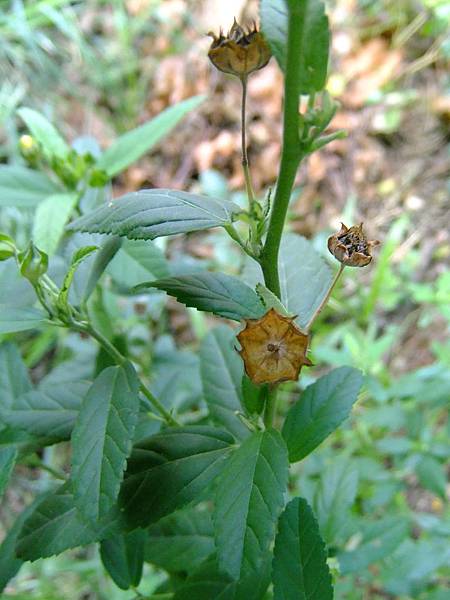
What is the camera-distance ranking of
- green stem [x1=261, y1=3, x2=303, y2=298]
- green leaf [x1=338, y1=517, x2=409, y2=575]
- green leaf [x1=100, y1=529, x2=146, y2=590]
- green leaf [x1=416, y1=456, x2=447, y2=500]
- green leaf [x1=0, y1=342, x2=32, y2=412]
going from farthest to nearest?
green leaf [x1=416, y1=456, x2=447, y2=500]
green leaf [x1=338, y1=517, x2=409, y2=575]
green leaf [x1=0, y1=342, x2=32, y2=412]
green leaf [x1=100, y1=529, x2=146, y2=590]
green stem [x1=261, y1=3, x2=303, y2=298]

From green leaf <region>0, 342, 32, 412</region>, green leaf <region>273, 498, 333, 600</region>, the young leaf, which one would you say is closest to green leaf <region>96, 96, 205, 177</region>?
green leaf <region>0, 342, 32, 412</region>

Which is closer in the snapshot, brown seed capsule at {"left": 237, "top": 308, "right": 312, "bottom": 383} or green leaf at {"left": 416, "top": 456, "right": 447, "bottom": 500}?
brown seed capsule at {"left": 237, "top": 308, "right": 312, "bottom": 383}

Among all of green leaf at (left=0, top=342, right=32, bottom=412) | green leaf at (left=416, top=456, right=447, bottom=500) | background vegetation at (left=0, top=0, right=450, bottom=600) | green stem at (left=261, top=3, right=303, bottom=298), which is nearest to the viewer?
green stem at (left=261, top=3, right=303, bottom=298)

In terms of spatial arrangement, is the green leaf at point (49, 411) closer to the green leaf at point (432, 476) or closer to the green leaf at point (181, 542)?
the green leaf at point (181, 542)

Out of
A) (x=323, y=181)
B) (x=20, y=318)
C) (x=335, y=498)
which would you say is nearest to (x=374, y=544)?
→ (x=335, y=498)

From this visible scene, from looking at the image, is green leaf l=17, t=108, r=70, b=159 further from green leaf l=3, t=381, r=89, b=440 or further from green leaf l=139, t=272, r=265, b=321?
green leaf l=139, t=272, r=265, b=321

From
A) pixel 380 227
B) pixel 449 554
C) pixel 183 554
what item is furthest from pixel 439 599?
pixel 380 227

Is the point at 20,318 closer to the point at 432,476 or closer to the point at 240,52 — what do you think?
the point at 240,52

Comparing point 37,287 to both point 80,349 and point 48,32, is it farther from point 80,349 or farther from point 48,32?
point 48,32

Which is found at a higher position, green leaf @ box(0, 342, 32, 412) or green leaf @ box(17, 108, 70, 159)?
green leaf @ box(17, 108, 70, 159)
